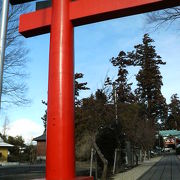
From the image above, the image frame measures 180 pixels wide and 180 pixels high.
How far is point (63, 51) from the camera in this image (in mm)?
6703

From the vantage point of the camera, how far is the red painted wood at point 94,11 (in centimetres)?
680

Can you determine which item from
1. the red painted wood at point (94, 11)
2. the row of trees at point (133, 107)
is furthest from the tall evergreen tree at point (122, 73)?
the red painted wood at point (94, 11)

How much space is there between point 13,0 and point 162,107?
52.0 metres

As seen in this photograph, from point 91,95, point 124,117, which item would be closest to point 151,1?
point 91,95

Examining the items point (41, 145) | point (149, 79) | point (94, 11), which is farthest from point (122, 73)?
point (94, 11)

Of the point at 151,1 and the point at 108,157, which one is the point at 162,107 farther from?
the point at 151,1

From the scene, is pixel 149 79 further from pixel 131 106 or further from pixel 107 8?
pixel 107 8

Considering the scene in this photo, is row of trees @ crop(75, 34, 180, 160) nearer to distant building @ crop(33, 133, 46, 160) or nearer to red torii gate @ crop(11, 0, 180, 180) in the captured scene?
red torii gate @ crop(11, 0, 180, 180)

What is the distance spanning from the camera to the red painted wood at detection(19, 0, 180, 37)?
22.3ft

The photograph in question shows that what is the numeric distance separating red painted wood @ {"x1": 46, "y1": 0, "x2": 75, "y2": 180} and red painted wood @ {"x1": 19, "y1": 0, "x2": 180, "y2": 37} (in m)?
0.27

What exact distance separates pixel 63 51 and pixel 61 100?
3.56ft

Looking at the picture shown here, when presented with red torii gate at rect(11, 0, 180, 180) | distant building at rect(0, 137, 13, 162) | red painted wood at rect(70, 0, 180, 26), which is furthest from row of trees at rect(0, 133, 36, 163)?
red painted wood at rect(70, 0, 180, 26)

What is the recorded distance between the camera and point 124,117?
86.5 ft

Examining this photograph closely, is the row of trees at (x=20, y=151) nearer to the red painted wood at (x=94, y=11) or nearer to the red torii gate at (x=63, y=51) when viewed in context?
the red painted wood at (x=94, y=11)
